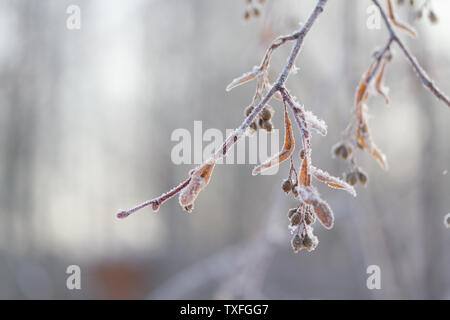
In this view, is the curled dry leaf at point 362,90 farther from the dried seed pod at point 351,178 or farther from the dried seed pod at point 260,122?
the dried seed pod at point 260,122

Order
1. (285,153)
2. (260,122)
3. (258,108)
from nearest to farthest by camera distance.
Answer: (258,108), (285,153), (260,122)

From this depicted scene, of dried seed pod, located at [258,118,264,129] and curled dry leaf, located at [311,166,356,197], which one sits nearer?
curled dry leaf, located at [311,166,356,197]

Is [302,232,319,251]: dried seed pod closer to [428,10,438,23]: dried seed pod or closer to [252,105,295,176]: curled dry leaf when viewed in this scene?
[252,105,295,176]: curled dry leaf

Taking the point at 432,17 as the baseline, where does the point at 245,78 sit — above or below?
below

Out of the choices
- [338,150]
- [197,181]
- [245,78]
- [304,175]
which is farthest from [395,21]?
[197,181]

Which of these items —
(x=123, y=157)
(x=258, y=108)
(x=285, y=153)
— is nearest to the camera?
(x=258, y=108)

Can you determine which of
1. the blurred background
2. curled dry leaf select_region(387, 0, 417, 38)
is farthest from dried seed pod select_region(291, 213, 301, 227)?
the blurred background

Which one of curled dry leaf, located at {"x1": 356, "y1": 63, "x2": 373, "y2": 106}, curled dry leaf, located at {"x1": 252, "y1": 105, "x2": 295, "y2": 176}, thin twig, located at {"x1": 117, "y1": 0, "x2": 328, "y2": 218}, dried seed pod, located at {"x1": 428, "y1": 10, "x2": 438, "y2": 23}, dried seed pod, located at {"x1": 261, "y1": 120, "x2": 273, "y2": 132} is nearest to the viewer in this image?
thin twig, located at {"x1": 117, "y1": 0, "x2": 328, "y2": 218}

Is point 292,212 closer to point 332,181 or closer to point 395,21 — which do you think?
point 332,181
